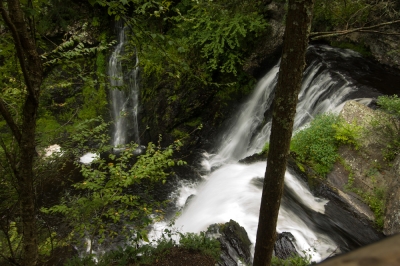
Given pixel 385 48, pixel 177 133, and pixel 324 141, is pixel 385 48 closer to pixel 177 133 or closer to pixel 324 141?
pixel 324 141

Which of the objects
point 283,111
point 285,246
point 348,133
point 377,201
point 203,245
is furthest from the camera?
point 348,133

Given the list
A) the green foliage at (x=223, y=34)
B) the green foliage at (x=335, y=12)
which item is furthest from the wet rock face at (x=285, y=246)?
the green foliage at (x=335, y=12)

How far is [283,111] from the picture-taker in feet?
7.45

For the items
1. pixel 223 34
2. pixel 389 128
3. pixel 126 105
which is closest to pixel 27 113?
pixel 389 128

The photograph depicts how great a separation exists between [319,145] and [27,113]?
254 inches

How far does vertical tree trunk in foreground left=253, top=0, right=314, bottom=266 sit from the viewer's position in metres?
2.03

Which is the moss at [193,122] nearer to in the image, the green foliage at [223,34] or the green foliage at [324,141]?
the green foliage at [223,34]

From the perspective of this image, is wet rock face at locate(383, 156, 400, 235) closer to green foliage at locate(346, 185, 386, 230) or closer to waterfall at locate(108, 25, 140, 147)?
green foliage at locate(346, 185, 386, 230)

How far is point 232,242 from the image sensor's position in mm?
4938

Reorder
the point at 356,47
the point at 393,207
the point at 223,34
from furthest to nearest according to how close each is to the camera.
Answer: the point at 356,47 → the point at 223,34 → the point at 393,207

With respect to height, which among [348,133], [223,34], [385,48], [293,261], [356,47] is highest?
[223,34]

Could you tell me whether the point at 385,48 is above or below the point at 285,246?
above

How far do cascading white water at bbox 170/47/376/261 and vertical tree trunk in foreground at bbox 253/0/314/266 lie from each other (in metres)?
2.70

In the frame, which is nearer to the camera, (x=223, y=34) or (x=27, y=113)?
(x=27, y=113)
